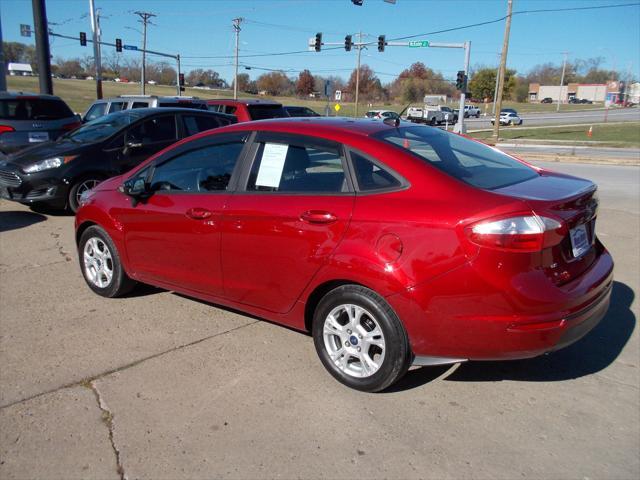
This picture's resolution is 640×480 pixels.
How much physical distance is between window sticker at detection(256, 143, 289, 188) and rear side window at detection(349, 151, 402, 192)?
22.6 inches

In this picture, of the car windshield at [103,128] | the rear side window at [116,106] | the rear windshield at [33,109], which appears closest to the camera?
the car windshield at [103,128]

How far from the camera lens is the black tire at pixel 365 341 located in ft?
10.2

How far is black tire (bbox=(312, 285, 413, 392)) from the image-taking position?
10.2 feet

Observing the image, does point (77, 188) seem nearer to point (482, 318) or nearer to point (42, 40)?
point (482, 318)

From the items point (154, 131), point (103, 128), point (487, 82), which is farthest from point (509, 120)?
point (103, 128)

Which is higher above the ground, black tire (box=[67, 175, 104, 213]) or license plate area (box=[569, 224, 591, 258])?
license plate area (box=[569, 224, 591, 258])

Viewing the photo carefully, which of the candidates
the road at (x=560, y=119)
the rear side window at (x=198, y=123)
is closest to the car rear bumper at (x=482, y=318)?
the rear side window at (x=198, y=123)

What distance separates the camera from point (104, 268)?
4.87m

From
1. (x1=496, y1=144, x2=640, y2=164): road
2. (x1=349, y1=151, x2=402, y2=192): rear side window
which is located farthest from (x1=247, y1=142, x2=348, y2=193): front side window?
(x1=496, y1=144, x2=640, y2=164): road

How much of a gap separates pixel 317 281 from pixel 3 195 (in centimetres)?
654

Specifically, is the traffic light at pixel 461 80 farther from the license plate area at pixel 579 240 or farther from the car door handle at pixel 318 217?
the car door handle at pixel 318 217

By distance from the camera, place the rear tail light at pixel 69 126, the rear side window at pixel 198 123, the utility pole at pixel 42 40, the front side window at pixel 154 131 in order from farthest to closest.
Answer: the utility pole at pixel 42 40
the rear tail light at pixel 69 126
the rear side window at pixel 198 123
the front side window at pixel 154 131

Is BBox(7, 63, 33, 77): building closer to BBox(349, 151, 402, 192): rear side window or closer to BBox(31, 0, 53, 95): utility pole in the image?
BBox(31, 0, 53, 95): utility pole

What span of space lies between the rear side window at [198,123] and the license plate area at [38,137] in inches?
140
